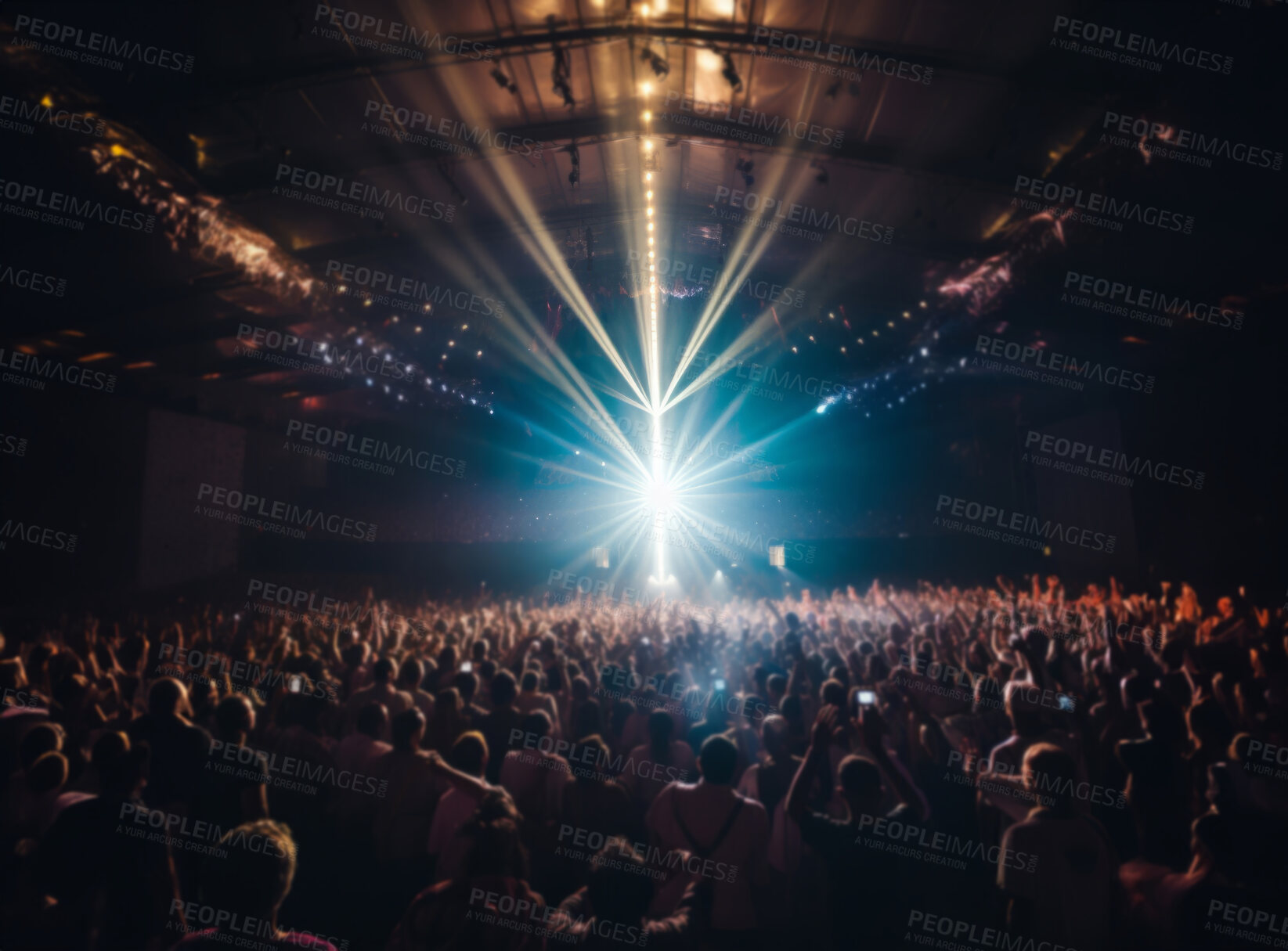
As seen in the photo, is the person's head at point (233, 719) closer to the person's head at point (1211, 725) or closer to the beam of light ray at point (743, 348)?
the person's head at point (1211, 725)

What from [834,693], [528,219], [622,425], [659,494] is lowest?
[834,693]

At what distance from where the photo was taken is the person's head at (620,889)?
6.03 feet

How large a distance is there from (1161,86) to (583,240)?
8778mm

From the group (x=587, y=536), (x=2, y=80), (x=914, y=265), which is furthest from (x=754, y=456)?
(x=2, y=80)

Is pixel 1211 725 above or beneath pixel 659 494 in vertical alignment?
beneath

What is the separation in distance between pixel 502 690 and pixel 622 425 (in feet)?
46.3

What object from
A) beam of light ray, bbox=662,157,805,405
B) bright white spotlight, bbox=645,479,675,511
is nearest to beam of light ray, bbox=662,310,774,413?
beam of light ray, bbox=662,157,805,405

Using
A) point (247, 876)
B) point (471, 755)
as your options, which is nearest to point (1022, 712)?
point (471, 755)

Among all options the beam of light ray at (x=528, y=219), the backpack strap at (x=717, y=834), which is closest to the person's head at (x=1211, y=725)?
the backpack strap at (x=717, y=834)

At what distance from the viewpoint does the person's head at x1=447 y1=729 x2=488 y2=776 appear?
10.0 feet

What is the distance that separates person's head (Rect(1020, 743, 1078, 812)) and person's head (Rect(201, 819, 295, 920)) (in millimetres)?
2827

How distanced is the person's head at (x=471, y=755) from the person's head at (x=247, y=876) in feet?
4.58

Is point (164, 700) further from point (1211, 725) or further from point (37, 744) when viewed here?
point (1211, 725)

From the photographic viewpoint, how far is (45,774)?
2.51m
